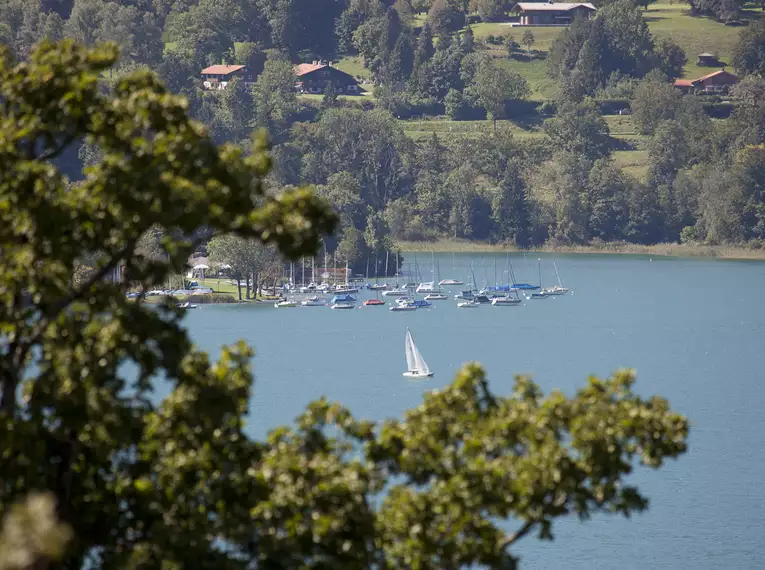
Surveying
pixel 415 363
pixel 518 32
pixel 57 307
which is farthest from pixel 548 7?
pixel 57 307

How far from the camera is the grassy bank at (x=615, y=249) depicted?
129m

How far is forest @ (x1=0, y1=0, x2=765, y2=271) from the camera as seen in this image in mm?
132750

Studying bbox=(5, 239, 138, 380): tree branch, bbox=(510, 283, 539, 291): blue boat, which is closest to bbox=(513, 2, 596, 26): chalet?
bbox=(510, 283, 539, 291): blue boat

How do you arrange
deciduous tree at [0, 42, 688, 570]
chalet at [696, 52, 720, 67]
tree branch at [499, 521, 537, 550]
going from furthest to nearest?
chalet at [696, 52, 720, 67] → tree branch at [499, 521, 537, 550] → deciduous tree at [0, 42, 688, 570]

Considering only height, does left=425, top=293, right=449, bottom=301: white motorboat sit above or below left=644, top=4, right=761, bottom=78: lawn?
above

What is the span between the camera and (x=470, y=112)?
156 meters

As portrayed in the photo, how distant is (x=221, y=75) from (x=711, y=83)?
4992cm

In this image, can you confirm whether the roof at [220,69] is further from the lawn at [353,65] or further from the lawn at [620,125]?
the lawn at [620,125]

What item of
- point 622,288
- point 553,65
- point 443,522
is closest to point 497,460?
point 443,522

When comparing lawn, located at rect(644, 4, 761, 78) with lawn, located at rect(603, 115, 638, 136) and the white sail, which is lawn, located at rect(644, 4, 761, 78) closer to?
lawn, located at rect(603, 115, 638, 136)

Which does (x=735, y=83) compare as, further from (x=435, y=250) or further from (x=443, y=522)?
(x=443, y=522)

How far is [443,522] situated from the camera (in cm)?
1174

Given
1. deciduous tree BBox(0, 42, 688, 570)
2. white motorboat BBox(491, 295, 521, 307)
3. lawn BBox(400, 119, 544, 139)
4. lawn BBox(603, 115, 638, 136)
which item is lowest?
lawn BBox(603, 115, 638, 136)

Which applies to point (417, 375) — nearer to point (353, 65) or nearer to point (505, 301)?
point (505, 301)
